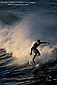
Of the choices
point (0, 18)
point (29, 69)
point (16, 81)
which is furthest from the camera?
point (0, 18)

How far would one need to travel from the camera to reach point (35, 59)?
578 inches

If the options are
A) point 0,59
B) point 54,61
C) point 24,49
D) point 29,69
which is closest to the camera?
point 29,69

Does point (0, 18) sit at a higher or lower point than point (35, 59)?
higher

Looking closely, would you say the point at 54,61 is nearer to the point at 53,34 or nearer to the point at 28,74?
the point at 28,74

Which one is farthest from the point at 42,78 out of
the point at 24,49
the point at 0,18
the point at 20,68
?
the point at 0,18

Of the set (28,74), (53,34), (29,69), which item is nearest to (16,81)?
(28,74)

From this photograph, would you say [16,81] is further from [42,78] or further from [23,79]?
[42,78]

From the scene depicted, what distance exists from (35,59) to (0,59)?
10.8 feet

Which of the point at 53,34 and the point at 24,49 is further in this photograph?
the point at 53,34

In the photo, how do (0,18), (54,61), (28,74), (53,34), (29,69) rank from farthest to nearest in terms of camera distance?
(0,18) < (53,34) < (54,61) < (29,69) < (28,74)

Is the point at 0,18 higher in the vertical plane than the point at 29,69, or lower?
higher

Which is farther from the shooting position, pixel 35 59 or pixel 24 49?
pixel 24 49

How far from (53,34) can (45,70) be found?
11118 millimetres

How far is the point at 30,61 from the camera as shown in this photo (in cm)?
1435
